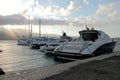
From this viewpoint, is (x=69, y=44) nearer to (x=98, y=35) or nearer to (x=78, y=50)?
(x=78, y=50)

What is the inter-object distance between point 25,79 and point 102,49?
14593mm

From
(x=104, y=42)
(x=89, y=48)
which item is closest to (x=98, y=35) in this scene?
(x=104, y=42)

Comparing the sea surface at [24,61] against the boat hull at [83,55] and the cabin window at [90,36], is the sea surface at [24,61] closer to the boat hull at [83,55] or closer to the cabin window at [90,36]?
the boat hull at [83,55]

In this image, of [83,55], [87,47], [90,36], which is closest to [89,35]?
[90,36]

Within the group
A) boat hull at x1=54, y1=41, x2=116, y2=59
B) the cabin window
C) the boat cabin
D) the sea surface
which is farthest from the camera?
the cabin window

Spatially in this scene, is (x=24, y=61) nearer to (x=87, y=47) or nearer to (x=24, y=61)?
(x=24, y=61)

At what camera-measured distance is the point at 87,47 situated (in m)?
20.3

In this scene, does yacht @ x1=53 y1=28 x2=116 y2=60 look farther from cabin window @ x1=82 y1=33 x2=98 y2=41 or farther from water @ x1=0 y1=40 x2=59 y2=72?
water @ x1=0 y1=40 x2=59 y2=72

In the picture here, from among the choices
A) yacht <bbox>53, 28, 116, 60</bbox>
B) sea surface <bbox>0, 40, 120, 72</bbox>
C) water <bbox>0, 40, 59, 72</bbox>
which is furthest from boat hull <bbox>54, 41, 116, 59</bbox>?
water <bbox>0, 40, 59, 72</bbox>

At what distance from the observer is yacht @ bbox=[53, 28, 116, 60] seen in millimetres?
20205

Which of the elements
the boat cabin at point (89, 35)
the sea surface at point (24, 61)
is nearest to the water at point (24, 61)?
the sea surface at point (24, 61)

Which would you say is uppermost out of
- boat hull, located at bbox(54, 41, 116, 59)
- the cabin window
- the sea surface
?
the cabin window

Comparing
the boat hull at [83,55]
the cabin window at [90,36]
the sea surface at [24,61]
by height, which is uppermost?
the cabin window at [90,36]

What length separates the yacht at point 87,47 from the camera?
20.2m
